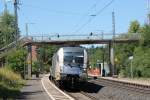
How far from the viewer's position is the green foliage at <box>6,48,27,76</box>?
63188mm

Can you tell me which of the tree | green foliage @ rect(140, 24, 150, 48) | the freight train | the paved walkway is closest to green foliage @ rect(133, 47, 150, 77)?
green foliage @ rect(140, 24, 150, 48)

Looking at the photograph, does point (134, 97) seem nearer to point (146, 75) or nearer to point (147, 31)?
point (146, 75)

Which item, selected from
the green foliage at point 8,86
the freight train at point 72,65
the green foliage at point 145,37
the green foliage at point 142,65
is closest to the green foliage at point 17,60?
the green foliage at point 8,86

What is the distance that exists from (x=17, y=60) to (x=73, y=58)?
21441 mm

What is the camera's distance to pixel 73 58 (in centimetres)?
4322

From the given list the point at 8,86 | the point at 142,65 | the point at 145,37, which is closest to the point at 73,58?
the point at 8,86

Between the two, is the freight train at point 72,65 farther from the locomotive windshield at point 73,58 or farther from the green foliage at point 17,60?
the green foliage at point 17,60

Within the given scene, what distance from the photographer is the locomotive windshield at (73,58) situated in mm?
43031

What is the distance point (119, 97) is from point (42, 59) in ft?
411

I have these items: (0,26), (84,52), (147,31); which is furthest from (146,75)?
(0,26)

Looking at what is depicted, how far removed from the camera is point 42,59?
15938 cm

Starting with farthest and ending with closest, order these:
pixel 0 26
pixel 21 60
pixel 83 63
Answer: pixel 0 26
pixel 21 60
pixel 83 63

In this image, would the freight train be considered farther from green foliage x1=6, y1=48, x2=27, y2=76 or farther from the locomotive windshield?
green foliage x1=6, y1=48, x2=27, y2=76

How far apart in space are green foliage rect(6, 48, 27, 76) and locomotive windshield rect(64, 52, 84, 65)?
20558 mm
